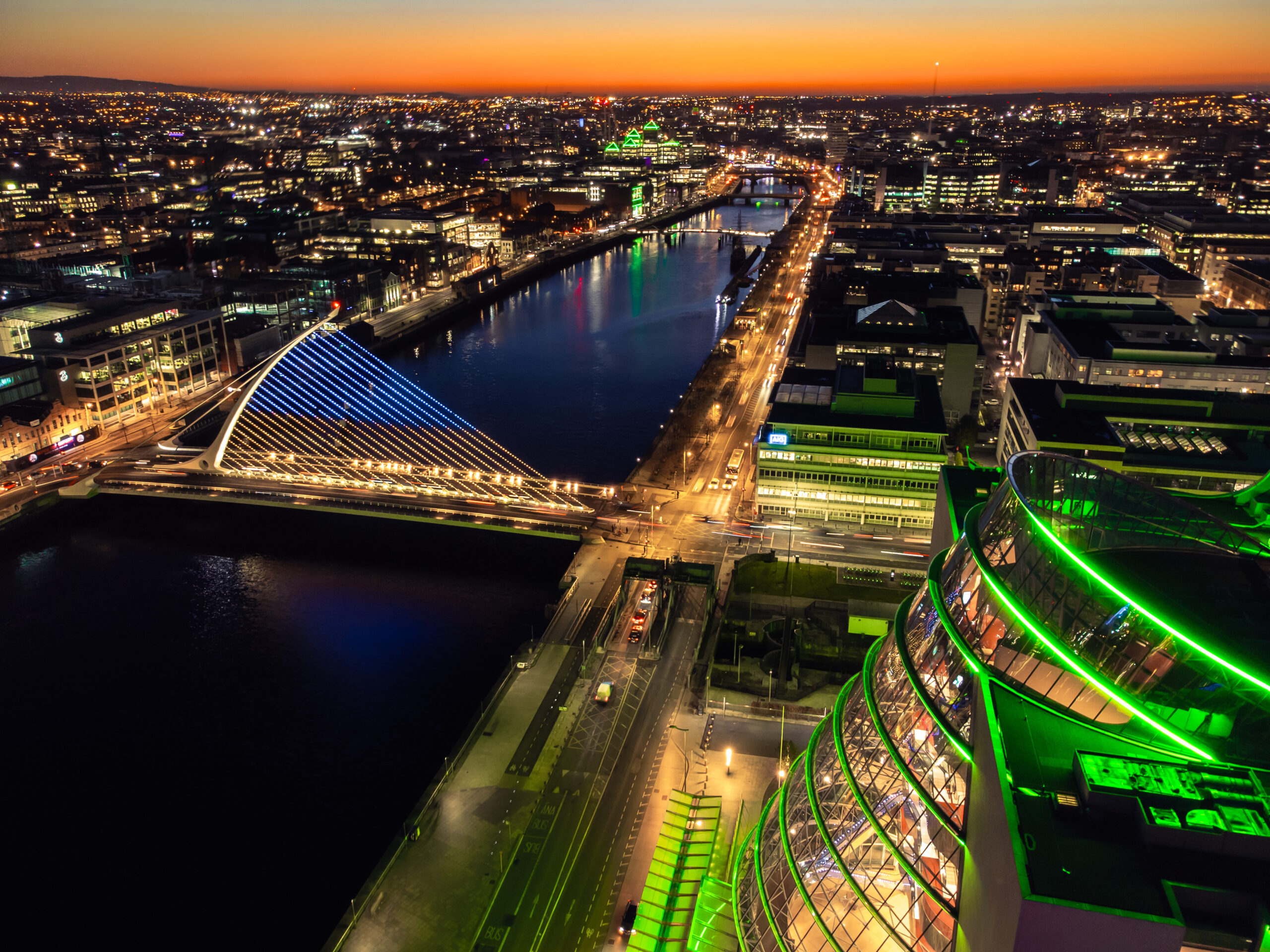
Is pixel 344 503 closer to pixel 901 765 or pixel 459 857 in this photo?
→ pixel 459 857

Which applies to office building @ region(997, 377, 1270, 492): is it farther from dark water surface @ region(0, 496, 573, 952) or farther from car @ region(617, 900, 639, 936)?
car @ region(617, 900, 639, 936)

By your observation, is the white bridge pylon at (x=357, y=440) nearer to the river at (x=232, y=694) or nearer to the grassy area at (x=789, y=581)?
the river at (x=232, y=694)

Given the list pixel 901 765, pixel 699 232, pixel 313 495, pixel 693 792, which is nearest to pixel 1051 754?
pixel 901 765

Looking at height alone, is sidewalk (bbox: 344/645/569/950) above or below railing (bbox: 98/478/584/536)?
below

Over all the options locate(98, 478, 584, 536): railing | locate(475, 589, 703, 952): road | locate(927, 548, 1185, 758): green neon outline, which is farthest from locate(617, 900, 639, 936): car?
locate(98, 478, 584, 536): railing

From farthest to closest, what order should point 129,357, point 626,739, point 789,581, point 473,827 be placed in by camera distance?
point 129,357, point 789,581, point 626,739, point 473,827

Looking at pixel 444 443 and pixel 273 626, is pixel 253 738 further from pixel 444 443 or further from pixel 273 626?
pixel 444 443
